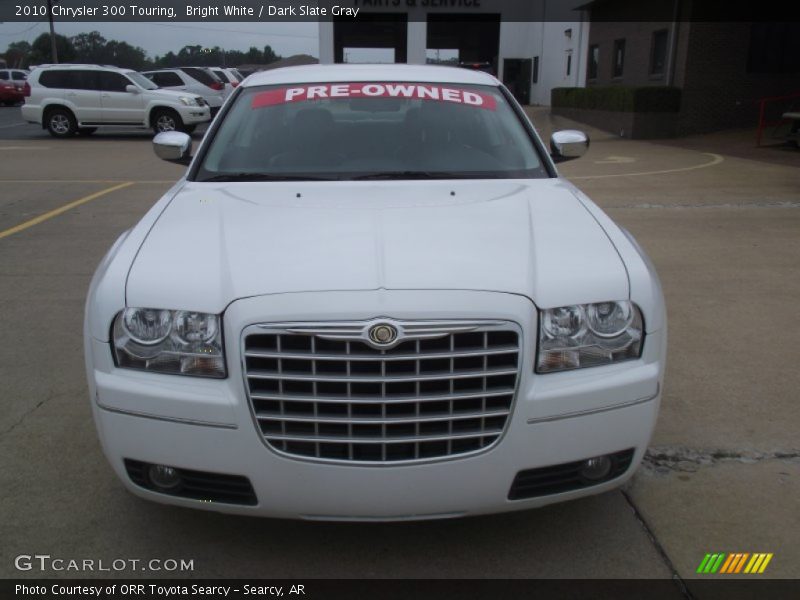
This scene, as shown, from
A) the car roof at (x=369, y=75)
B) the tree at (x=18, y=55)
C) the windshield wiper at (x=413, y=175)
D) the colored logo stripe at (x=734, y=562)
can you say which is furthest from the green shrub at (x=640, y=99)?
the tree at (x=18, y=55)

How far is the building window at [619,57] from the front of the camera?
24750 mm

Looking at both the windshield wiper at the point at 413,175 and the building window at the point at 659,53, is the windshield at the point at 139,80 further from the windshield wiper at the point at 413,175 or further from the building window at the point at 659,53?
the windshield wiper at the point at 413,175

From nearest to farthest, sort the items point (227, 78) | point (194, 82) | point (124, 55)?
point (194, 82) → point (227, 78) → point (124, 55)

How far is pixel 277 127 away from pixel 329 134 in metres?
0.29

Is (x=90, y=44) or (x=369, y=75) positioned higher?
(x=90, y=44)

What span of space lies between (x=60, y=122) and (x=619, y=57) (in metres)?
17.6

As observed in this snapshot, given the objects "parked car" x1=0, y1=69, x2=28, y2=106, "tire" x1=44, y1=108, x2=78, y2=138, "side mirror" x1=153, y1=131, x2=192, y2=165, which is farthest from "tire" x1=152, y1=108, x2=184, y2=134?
"parked car" x1=0, y1=69, x2=28, y2=106

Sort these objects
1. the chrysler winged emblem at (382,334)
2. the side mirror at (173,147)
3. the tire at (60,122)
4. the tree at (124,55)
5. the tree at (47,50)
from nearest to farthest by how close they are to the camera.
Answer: the chrysler winged emblem at (382,334) < the side mirror at (173,147) < the tire at (60,122) < the tree at (47,50) < the tree at (124,55)

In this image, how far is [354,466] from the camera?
91.3 inches

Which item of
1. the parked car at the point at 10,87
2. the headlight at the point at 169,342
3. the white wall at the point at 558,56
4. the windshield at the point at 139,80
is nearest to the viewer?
the headlight at the point at 169,342

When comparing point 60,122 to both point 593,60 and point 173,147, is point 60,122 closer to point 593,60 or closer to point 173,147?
point 173,147

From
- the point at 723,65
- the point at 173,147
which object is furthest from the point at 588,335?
the point at 723,65

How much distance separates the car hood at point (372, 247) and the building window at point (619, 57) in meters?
23.6
